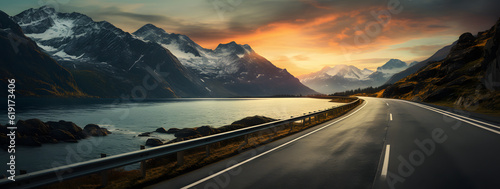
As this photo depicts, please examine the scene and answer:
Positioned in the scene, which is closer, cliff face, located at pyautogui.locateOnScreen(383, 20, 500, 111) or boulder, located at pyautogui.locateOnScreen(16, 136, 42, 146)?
boulder, located at pyautogui.locateOnScreen(16, 136, 42, 146)

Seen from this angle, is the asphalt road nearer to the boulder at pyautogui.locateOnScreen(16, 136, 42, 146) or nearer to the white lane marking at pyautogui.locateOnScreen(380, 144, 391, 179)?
the white lane marking at pyautogui.locateOnScreen(380, 144, 391, 179)

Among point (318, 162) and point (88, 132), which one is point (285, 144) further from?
point (88, 132)

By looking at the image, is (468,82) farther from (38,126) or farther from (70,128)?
(38,126)

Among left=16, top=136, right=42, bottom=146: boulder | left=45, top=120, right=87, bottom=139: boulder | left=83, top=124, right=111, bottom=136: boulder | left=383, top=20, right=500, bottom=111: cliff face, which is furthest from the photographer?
left=83, top=124, right=111, bottom=136: boulder

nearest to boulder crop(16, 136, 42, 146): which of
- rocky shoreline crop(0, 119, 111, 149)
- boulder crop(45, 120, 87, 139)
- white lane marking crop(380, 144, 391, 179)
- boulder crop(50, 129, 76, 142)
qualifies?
rocky shoreline crop(0, 119, 111, 149)

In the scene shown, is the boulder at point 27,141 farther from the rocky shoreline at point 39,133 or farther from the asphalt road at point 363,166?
the asphalt road at point 363,166

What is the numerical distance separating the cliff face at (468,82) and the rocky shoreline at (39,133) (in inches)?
1650

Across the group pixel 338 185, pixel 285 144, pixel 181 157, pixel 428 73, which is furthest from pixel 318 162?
pixel 428 73

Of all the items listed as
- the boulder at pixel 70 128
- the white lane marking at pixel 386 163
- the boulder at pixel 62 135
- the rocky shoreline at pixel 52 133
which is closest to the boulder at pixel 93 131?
the rocky shoreline at pixel 52 133

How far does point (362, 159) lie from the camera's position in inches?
299

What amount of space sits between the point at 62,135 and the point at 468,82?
58.5 metres

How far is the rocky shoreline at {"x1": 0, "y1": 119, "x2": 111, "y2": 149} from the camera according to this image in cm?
2599

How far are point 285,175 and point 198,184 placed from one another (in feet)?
6.42

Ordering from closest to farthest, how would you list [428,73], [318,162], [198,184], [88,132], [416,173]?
1. [198,184]
2. [416,173]
3. [318,162]
4. [88,132]
5. [428,73]
